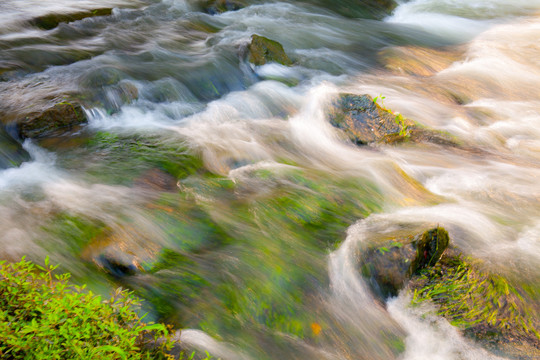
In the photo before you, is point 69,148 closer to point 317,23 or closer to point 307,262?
point 307,262

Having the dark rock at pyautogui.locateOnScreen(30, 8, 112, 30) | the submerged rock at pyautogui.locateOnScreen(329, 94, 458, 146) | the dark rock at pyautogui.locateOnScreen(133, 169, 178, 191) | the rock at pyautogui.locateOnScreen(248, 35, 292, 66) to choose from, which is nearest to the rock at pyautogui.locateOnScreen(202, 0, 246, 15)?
the dark rock at pyautogui.locateOnScreen(30, 8, 112, 30)

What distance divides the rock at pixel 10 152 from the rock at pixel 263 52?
3912 mm

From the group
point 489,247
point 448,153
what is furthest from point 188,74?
point 489,247

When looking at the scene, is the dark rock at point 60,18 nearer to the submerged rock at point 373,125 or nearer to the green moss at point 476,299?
the submerged rock at point 373,125

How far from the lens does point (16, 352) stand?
7.28ft

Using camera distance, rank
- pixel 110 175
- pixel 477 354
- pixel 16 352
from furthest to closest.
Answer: pixel 110 175, pixel 477 354, pixel 16 352

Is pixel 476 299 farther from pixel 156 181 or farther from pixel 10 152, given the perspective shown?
pixel 10 152

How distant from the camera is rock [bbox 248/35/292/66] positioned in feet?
25.5

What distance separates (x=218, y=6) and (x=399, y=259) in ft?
27.1

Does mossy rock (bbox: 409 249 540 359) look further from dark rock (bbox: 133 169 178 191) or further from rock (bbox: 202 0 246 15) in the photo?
rock (bbox: 202 0 246 15)

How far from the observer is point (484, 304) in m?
3.49

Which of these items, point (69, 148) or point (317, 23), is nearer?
point (69, 148)

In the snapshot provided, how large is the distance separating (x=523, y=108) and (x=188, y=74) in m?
5.37

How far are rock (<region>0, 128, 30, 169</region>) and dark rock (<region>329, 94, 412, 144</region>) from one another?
3.91m
